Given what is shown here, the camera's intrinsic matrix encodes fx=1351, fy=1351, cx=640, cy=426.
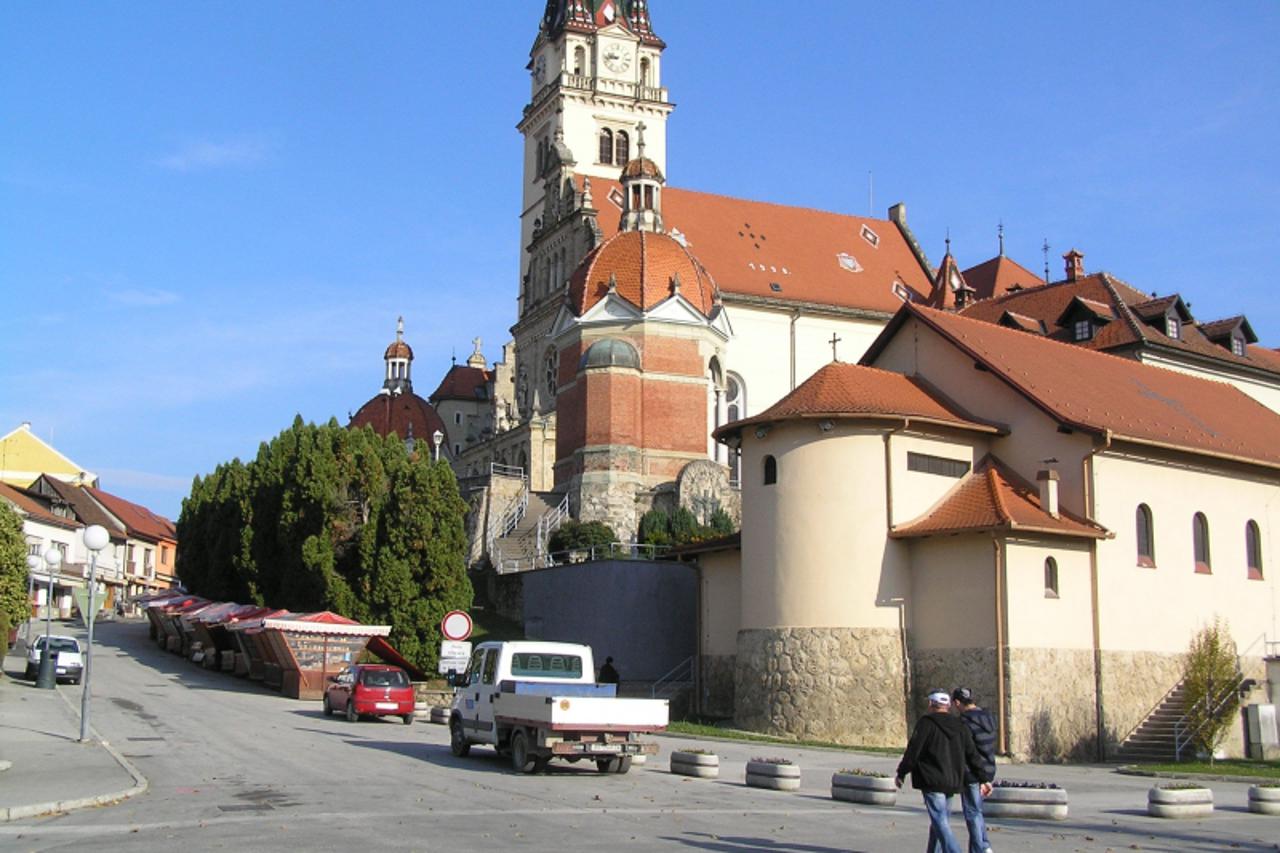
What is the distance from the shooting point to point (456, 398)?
110 meters

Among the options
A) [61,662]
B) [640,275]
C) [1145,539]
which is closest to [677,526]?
[640,275]

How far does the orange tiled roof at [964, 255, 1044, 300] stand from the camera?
78.2m

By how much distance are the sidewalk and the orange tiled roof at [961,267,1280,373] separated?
35323mm

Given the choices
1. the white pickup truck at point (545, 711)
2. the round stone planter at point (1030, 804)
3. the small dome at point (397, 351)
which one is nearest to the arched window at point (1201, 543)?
the white pickup truck at point (545, 711)

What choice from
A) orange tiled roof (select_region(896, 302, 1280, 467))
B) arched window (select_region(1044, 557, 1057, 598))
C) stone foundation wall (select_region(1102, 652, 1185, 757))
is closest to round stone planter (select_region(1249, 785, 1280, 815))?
arched window (select_region(1044, 557, 1057, 598))

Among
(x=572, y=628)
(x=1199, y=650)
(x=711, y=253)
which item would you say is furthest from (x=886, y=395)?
(x=711, y=253)

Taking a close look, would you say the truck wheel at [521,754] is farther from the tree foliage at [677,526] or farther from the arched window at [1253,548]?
the tree foliage at [677,526]

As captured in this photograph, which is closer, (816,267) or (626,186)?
(626,186)

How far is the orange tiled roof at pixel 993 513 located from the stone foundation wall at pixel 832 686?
2.86 m

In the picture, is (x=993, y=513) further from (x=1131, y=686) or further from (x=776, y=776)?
(x=776, y=776)

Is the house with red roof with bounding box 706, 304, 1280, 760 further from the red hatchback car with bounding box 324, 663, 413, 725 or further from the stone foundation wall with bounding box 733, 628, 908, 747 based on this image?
the red hatchback car with bounding box 324, 663, 413, 725

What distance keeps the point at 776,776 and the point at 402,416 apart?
8393cm

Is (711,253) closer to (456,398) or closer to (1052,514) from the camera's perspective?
(456,398)

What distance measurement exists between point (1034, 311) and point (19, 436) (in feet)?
236
